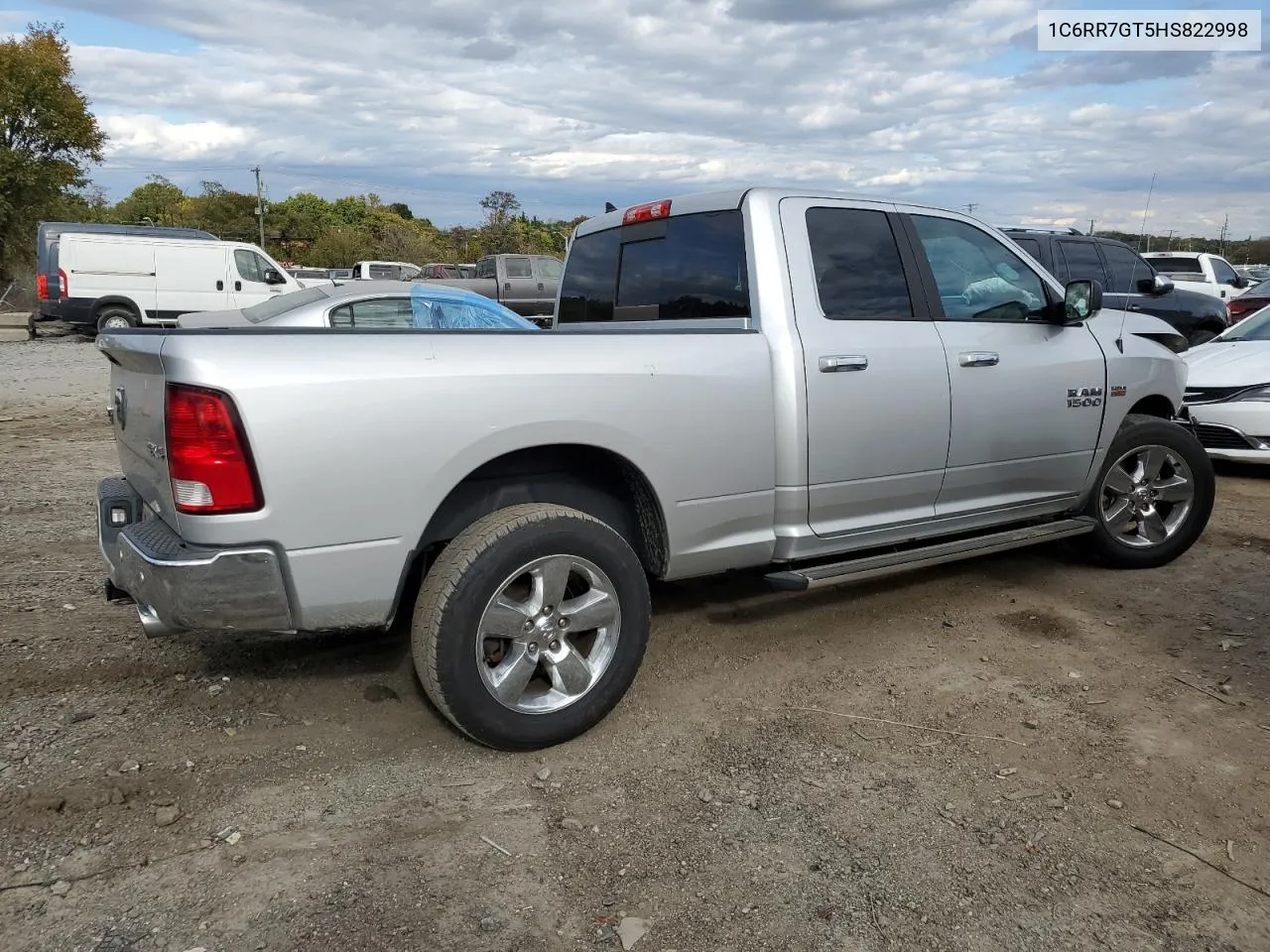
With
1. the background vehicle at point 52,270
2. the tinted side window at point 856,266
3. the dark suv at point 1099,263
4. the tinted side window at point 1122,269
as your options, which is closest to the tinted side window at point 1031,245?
the dark suv at point 1099,263

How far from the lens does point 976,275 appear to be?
4.37 m

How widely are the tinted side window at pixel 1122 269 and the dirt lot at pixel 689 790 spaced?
7403 millimetres

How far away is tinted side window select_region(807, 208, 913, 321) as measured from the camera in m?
3.82

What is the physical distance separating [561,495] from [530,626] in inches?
21.5

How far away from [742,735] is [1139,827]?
1237 mm

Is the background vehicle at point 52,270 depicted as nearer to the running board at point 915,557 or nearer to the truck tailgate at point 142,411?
the truck tailgate at point 142,411

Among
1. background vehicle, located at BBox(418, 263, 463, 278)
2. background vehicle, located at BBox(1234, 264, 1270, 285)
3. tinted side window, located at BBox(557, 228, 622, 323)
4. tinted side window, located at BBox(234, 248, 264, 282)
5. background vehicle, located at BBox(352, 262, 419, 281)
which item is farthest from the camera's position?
background vehicle, located at BBox(352, 262, 419, 281)

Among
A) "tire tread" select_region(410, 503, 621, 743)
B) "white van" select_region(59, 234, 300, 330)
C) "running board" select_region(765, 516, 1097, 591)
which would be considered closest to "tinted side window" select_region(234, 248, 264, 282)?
"white van" select_region(59, 234, 300, 330)

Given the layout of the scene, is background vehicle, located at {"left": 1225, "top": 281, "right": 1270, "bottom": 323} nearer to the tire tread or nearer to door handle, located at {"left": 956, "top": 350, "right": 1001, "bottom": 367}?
door handle, located at {"left": 956, "top": 350, "right": 1001, "bottom": 367}

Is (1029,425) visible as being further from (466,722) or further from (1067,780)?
(466,722)

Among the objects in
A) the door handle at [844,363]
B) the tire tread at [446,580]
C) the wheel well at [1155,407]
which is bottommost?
the tire tread at [446,580]

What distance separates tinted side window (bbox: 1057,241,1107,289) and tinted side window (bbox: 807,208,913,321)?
24.6ft

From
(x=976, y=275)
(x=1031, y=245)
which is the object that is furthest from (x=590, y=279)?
(x=1031, y=245)

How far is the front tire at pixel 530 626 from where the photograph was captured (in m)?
2.92
